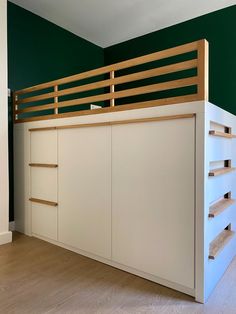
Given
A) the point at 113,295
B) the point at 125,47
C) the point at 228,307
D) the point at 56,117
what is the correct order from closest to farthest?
the point at 228,307 → the point at 113,295 → the point at 56,117 → the point at 125,47

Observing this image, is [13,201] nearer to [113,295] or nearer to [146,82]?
[113,295]

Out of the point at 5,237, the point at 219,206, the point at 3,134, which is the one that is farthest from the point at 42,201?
the point at 219,206

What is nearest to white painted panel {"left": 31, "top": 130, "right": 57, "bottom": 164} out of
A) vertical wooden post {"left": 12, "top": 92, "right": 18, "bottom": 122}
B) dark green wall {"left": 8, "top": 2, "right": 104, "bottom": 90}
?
vertical wooden post {"left": 12, "top": 92, "right": 18, "bottom": 122}

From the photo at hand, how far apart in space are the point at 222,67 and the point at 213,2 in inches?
29.0

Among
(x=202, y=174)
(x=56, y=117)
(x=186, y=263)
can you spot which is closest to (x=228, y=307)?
(x=186, y=263)

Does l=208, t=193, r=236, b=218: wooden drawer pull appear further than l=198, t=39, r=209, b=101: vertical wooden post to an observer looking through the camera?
Yes

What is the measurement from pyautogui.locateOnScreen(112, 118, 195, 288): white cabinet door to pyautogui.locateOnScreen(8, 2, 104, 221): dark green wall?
163 cm

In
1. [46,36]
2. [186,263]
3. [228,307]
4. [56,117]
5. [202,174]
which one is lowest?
[228,307]

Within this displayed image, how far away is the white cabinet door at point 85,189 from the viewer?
2.13 meters

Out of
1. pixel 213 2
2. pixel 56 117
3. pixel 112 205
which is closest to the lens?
pixel 112 205

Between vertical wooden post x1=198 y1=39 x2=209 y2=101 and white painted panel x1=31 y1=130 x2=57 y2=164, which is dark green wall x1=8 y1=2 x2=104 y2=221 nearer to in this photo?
white painted panel x1=31 y1=130 x2=57 y2=164

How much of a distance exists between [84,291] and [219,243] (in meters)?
1.03

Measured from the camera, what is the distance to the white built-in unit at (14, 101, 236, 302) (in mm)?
1655

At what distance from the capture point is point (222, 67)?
3.00 m
